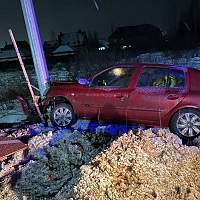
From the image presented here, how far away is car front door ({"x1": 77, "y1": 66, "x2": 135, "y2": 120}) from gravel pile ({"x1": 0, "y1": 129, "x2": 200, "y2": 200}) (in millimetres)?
1131

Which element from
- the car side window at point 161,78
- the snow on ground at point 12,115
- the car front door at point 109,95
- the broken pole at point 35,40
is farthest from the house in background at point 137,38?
the car side window at point 161,78

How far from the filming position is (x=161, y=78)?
25.0ft

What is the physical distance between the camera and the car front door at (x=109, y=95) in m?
7.86

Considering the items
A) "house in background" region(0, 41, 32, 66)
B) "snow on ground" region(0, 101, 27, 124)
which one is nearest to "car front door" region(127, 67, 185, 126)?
"snow on ground" region(0, 101, 27, 124)

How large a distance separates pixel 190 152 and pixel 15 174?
2.94 m

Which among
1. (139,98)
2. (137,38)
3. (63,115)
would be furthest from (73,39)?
(139,98)

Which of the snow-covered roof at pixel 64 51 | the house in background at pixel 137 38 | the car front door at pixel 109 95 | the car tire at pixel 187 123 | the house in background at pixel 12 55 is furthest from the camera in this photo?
the house in background at pixel 137 38

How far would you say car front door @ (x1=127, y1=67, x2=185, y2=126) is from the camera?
7.43 meters

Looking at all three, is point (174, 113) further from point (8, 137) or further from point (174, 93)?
point (8, 137)

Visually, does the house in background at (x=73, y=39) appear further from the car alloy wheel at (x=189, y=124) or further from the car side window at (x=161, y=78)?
the car alloy wheel at (x=189, y=124)

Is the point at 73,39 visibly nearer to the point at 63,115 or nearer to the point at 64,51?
the point at 64,51

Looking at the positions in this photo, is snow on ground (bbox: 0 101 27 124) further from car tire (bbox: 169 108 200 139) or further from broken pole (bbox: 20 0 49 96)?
car tire (bbox: 169 108 200 139)

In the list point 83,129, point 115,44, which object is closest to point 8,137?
point 83,129

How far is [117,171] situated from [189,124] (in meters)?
2.51
